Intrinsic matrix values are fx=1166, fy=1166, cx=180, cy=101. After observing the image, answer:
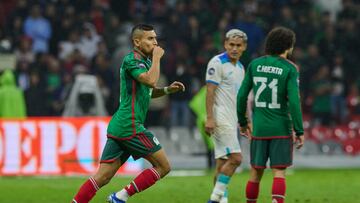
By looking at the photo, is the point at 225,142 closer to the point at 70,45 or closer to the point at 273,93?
the point at 273,93

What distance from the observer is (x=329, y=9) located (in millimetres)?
32844

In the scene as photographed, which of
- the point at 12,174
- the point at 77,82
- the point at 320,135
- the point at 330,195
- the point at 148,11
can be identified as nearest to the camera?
the point at 330,195

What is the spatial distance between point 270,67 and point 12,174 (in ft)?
37.9

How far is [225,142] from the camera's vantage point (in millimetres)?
14781

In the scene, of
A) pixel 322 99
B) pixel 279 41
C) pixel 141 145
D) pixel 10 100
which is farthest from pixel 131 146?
pixel 322 99

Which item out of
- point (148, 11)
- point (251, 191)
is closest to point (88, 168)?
point (148, 11)

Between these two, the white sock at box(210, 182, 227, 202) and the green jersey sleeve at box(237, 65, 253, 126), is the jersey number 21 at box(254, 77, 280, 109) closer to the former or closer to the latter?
the green jersey sleeve at box(237, 65, 253, 126)

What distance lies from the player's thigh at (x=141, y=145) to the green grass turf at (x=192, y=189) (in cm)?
327

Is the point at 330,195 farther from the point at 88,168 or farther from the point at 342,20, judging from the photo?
the point at 342,20

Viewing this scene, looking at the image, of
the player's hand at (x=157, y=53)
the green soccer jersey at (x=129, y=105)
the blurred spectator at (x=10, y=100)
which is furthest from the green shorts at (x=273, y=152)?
the blurred spectator at (x=10, y=100)

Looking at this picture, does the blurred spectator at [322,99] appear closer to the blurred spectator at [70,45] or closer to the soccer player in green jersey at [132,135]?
the blurred spectator at [70,45]

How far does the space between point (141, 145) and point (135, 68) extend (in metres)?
0.85

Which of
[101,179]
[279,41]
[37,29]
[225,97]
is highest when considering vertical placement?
[279,41]

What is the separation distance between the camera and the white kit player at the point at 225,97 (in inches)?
580
